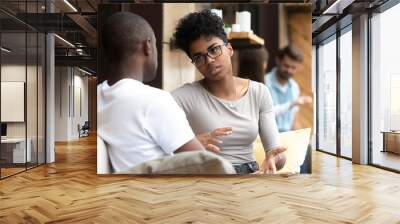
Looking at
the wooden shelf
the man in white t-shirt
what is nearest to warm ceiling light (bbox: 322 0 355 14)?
the wooden shelf

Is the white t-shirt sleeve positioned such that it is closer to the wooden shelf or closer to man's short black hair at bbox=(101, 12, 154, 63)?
man's short black hair at bbox=(101, 12, 154, 63)

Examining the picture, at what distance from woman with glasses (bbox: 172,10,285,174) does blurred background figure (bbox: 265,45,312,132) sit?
0.82 feet

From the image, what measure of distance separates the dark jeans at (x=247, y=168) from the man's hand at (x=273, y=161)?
10 cm

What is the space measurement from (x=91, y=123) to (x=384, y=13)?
54.2 ft

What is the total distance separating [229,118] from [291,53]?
4.45 ft

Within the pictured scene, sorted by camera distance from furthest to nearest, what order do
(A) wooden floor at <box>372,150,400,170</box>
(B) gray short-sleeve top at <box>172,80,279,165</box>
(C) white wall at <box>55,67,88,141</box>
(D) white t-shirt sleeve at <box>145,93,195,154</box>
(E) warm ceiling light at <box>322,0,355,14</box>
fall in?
(C) white wall at <box>55,67,88,141</box>, (A) wooden floor at <box>372,150,400,170</box>, (E) warm ceiling light at <box>322,0,355,14</box>, (B) gray short-sleeve top at <box>172,80,279,165</box>, (D) white t-shirt sleeve at <box>145,93,195,154</box>

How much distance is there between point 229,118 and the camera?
636cm

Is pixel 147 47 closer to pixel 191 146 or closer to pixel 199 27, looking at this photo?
pixel 199 27

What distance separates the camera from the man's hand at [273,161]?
6.47 meters

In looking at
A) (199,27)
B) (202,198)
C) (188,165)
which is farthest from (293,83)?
(202,198)

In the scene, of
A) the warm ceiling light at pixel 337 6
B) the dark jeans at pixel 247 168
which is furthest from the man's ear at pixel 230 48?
the warm ceiling light at pixel 337 6

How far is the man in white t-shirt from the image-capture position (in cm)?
618

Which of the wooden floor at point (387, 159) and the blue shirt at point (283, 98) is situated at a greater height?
the blue shirt at point (283, 98)

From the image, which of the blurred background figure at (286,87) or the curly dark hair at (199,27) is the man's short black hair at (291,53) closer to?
the blurred background figure at (286,87)
